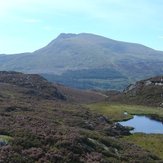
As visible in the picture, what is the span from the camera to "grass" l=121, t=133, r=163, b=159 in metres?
48.0

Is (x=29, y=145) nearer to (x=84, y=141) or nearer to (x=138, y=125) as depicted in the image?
(x=84, y=141)

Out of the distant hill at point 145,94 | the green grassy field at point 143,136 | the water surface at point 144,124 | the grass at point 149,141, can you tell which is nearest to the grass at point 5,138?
the green grassy field at point 143,136

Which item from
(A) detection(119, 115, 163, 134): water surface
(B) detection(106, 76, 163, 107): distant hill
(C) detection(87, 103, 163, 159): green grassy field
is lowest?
(A) detection(119, 115, 163, 134): water surface

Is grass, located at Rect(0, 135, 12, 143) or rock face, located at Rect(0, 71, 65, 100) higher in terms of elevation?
grass, located at Rect(0, 135, 12, 143)

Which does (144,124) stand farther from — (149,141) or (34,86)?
(34,86)

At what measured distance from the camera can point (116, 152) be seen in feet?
111

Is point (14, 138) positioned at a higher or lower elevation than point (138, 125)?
higher

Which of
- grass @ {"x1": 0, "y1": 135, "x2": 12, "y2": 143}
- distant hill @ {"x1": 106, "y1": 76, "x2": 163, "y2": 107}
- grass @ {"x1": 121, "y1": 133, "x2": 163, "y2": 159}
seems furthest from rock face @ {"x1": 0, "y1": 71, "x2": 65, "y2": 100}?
grass @ {"x1": 0, "y1": 135, "x2": 12, "y2": 143}

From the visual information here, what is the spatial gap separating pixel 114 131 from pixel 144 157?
23.4 metres

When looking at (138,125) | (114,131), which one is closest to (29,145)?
(114,131)

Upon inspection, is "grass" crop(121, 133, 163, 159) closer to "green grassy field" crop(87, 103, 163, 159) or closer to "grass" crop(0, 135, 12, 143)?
"green grassy field" crop(87, 103, 163, 159)

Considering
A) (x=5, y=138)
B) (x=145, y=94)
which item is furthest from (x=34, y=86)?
(x=5, y=138)

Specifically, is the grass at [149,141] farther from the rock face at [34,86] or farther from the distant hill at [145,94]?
the rock face at [34,86]

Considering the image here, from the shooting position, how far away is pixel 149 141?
54156 millimetres
